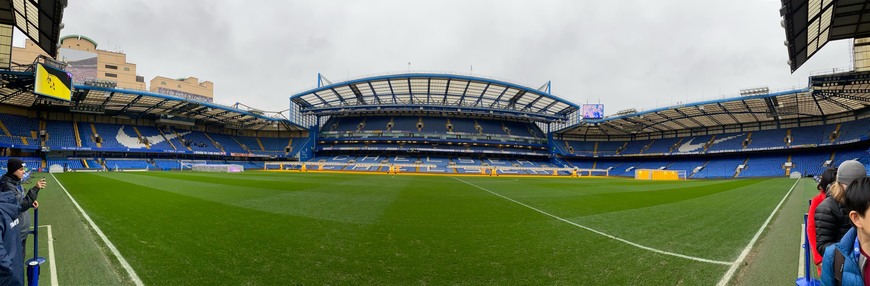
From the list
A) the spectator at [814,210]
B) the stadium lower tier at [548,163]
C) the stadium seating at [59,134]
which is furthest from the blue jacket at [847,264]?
the stadium seating at [59,134]

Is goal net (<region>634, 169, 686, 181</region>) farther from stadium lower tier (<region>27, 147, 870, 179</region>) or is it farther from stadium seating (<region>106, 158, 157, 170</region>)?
stadium seating (<region>106, 158, 157, 170</region>)

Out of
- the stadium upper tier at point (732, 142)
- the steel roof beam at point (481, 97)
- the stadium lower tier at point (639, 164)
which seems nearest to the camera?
the stadium upper tier at point (732, 142)

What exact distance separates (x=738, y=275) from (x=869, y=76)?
2921 cm

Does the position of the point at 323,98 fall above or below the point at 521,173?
above

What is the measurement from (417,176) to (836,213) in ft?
99.3

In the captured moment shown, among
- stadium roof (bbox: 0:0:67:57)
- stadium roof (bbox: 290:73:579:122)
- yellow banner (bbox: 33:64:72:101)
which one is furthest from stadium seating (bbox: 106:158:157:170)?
stadium roof (bbox: 0:0:67:57)

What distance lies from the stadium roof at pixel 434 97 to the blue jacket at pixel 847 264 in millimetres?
41614

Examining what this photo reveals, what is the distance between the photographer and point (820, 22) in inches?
320

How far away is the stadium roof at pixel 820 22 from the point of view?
7652 millimetres

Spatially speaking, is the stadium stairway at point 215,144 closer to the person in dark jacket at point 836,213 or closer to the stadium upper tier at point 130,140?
the stadium upper tier at point 130,140

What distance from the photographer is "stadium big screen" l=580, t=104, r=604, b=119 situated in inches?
1969

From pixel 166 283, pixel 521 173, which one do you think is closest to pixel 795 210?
pixel 166 283

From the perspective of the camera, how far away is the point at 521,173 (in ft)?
141

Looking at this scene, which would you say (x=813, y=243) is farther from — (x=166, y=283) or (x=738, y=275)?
(x=166, y=283)
